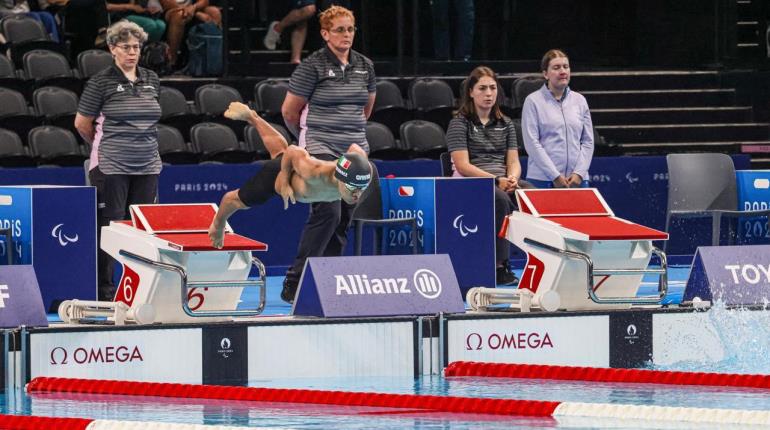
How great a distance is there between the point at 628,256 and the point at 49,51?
19.4 ft

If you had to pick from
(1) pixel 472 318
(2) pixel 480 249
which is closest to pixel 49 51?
(2) pixel 480 249

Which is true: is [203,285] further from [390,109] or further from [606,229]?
[390,109]

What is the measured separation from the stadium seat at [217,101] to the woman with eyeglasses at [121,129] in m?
3.54

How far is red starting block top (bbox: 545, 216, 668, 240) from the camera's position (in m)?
8.20

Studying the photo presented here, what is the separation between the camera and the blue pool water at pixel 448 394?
6.33 metres

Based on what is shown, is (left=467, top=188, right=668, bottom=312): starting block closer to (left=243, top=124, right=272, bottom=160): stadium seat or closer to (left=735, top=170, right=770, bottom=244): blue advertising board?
(left=735, top=170, right=770, bottom=244): blue advertising board

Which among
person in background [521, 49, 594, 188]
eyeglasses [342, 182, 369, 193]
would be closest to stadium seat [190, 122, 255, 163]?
person in background [521, 49, 594, 188]

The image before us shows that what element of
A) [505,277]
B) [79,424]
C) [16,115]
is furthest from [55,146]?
[79,424]

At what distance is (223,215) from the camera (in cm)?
760

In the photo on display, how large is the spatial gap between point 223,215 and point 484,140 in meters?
2.77

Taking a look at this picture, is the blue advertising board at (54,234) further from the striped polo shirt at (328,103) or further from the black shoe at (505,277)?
the black shoe at (505,277)

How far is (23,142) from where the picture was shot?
11828 mm

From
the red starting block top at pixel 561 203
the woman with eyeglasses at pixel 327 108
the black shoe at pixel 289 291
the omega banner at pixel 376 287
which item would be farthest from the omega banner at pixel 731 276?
the black shoe at pixel 289 291

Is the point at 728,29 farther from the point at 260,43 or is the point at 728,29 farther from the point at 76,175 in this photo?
the point at 76,175
